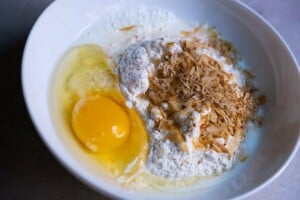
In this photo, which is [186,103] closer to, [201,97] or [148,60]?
[201,97]

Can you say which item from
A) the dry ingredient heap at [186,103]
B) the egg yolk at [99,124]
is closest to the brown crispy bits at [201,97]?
the dry ingredient heap at [186,103]

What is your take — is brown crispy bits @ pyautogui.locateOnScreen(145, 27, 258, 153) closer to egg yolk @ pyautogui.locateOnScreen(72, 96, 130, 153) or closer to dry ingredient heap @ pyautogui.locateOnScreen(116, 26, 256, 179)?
dry ingredient heap @ pyautogui.locateOnScreen(116, 26, 256, 179)

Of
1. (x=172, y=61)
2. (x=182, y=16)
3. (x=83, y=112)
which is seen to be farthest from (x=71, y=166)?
(x=182, y=16)

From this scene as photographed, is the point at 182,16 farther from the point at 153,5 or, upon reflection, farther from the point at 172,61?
the point at 172,61

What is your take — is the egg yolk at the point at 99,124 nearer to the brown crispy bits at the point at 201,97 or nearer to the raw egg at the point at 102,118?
the raw egg at the point at 102,118

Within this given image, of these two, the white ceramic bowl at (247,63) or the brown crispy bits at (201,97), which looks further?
the brown crispy bits at (201,97)

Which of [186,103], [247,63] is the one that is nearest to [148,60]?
[186,103]

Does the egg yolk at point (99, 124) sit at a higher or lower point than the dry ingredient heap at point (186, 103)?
lower
